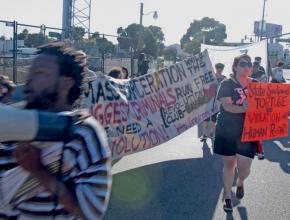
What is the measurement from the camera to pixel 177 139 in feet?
33.4

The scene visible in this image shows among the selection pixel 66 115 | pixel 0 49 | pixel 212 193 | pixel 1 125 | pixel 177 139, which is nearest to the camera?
pixel 1 125

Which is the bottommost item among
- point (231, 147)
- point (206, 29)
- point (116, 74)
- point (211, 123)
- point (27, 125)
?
point (211, 123)

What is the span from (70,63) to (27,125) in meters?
0.58

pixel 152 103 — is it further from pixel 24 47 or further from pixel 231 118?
pixel 24 47

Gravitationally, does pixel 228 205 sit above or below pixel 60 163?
below

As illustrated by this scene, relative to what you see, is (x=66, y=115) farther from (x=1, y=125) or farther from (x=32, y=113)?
(x=1, y=125)

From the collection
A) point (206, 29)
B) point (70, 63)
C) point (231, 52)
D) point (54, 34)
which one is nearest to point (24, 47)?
point (54, 34)

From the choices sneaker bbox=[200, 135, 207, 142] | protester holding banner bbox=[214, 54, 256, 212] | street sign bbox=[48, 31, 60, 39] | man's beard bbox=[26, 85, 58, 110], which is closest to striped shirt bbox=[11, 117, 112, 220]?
man's beard bbox=[26, 85, 58, 110]

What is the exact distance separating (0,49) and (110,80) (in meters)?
6.34

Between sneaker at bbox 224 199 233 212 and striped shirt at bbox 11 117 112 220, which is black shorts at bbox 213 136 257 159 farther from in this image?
striped shirt at bbox 11 117 112 220

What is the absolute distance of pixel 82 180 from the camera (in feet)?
5.69

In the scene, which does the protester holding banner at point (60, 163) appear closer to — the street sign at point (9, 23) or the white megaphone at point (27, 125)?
the white megaphone at point (27, 125)

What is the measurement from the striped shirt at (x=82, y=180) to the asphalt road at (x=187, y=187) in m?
3.25

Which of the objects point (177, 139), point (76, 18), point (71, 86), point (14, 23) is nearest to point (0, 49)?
point (14, 23)
